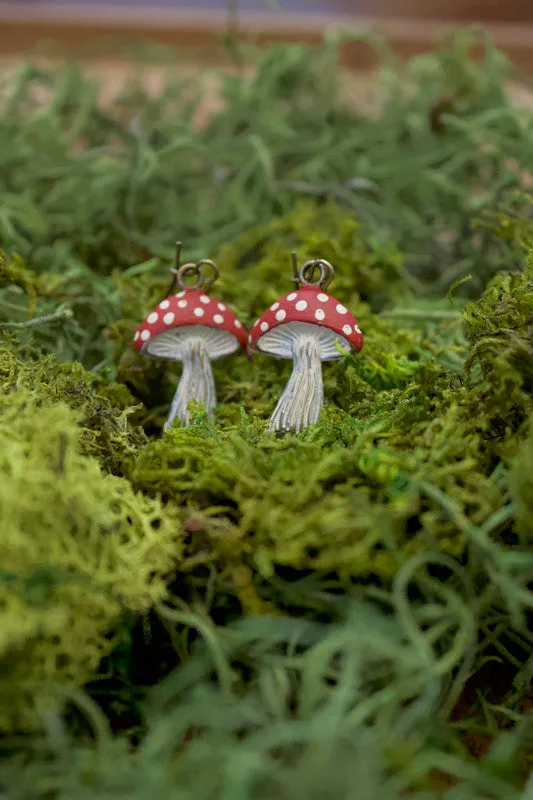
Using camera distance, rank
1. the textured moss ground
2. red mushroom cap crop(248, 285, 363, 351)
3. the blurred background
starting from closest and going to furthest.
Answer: the textured moss ground → red mushroom cap crop(248, 285, 363, 351) → the blurred background

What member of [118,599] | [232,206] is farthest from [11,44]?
[118,599]

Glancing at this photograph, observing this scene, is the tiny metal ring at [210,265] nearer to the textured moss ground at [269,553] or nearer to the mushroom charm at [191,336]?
the mushroom charm at [191,336]

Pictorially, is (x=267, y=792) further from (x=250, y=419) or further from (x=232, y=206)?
(x=232, y=206)

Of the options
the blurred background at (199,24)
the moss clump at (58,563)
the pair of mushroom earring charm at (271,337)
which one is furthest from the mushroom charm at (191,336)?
the blurred background at (199,24)

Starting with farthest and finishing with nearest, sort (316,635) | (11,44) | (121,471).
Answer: (11,44)
(121,471)
(316,635)

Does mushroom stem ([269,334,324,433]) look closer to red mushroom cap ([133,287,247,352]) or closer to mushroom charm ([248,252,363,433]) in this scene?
mushroom charm ([248,252,363,433])

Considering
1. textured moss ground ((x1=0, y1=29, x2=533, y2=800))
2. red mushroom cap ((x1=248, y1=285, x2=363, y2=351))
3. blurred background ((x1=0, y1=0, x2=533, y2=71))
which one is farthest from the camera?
blurred background ((x1=0, y1=0, x2=533, y2=71))

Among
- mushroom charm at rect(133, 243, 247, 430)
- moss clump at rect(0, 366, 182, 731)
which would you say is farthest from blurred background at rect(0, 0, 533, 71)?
moss clump at rect(0, 366, 182, 731)

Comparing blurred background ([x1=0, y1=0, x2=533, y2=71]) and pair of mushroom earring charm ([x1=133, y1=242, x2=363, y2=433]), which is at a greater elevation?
blurred background ([x1=0, y1=0, x2=533, y2=71])
